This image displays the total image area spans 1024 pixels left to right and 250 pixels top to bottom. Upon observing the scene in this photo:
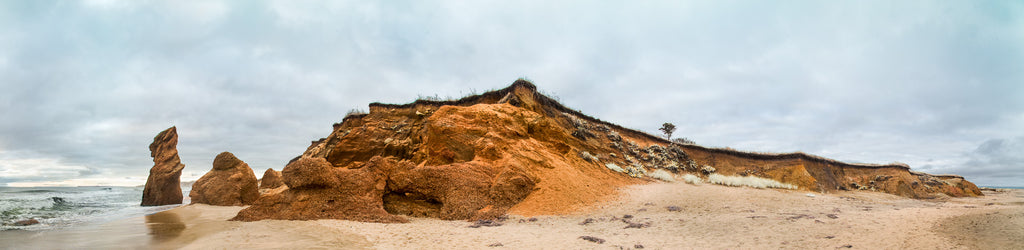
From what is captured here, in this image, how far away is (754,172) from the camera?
2203 cm

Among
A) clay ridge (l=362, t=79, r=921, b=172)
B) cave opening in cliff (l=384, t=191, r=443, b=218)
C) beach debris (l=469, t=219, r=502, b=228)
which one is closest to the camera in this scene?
beach debris (l=469, t=219, r=502, b=228)

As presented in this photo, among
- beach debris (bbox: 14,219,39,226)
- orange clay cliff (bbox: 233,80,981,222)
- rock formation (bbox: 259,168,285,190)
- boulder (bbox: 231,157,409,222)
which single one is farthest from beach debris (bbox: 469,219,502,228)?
rock formation (bbox: 259,168,285,190)

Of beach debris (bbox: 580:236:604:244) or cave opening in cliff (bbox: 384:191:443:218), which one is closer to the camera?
beach debris (bbox: 580:236:604:244)

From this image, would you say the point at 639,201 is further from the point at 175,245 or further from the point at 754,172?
the point at 754,172

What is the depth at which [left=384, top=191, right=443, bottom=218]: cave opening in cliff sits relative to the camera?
10589 mm

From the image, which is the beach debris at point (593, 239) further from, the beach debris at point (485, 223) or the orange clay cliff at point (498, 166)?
the orange clay cliff at point (498, 166)

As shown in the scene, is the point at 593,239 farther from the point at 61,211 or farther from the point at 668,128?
the point at 668,128

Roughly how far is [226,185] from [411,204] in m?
12.6

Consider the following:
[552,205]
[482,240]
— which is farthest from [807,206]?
[482,240]

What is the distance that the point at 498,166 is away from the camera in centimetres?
1216

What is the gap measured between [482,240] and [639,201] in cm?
680

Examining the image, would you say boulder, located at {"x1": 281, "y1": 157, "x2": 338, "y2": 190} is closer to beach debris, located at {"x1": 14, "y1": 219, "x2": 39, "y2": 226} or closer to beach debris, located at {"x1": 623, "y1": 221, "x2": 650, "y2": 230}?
beach debris, located at {"x1": 623, "y1": 221, "x2": 650, "y2": 230}

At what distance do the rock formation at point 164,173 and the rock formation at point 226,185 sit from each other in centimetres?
483

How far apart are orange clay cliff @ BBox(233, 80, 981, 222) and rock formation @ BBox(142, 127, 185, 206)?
330 inches
